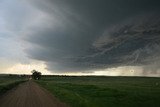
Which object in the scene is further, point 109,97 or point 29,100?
point 109,97

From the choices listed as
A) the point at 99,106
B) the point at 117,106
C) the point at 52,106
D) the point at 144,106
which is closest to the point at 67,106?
the point at 52,106

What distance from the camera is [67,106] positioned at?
29.1 m

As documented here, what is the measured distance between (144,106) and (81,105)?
22.4 ft

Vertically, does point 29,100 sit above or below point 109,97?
below

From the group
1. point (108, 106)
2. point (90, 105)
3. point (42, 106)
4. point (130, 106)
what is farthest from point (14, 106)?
point (130, 106)

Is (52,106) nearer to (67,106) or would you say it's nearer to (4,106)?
(67,106)

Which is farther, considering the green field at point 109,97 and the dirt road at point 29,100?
the green field at point 109,97

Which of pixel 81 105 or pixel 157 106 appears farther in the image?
pixel 81 105

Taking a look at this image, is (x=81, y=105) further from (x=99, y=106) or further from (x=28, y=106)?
(x=28, y=106)

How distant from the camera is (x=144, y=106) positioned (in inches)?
1116

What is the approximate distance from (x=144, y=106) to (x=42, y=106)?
10.6 metres

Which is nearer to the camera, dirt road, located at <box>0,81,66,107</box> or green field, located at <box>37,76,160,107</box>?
dirt road, located at <box>0,81,66,107</box>

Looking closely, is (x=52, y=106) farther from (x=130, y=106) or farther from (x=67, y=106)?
(x=130, y=106)

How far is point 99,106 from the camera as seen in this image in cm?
2886
